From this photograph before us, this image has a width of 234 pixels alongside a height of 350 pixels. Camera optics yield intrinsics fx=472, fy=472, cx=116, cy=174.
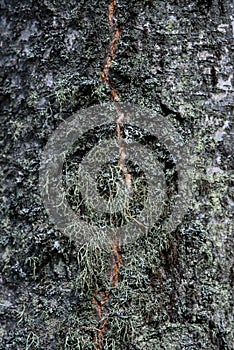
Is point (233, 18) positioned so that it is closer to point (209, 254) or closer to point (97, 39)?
point (97, 39)

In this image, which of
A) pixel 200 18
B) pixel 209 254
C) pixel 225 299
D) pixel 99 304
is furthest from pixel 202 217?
pixel 200 18

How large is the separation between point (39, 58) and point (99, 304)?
558 mm

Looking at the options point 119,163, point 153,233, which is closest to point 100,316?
point 153,233

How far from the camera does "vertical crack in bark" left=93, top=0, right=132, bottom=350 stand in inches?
38.3

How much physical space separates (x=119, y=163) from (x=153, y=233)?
165mm

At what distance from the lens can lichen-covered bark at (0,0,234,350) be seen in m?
0.98

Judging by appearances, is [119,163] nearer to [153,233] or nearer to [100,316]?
[153,233]

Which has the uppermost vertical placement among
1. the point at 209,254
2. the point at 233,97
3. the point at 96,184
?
the point at 233,97

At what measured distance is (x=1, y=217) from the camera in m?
1.07

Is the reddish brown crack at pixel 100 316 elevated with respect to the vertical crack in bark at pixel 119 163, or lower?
lower

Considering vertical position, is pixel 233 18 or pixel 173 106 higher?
pixel 233 18

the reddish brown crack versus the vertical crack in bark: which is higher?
the vertical crack in bark

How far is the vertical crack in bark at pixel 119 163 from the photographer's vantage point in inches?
38.3

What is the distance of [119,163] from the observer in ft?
3.29
